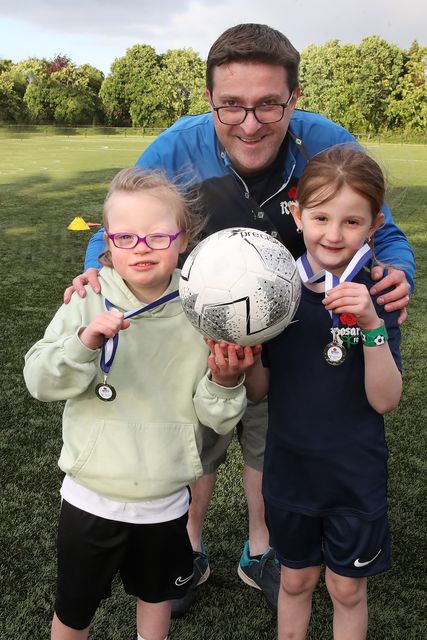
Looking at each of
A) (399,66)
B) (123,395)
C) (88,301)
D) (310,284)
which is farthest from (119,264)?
(399,66)

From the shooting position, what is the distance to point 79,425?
6.01 ft

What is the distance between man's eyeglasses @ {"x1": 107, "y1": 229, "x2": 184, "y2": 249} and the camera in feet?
5.67

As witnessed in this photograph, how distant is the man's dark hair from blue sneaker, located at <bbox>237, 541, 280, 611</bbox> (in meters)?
1.89

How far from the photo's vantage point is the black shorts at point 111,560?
1.83 meters

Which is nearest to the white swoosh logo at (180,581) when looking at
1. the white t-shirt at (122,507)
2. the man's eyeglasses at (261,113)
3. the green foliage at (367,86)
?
the white t-shirt at (122,507)

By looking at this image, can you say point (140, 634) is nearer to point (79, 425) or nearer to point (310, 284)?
point (79, 425)

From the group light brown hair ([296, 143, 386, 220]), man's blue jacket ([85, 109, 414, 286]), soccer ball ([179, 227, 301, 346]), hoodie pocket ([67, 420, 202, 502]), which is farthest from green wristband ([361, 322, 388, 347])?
hoodie pocket ([67, 420, 202, 502])

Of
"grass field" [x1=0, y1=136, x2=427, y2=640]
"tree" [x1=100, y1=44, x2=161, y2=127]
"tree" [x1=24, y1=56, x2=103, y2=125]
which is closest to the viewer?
"grass field" [x1=0, y1=136, x2=427, y2=640]

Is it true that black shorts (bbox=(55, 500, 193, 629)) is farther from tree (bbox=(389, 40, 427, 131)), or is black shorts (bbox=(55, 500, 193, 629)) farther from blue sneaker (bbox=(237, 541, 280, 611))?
tree (bbox=(389, 40, 427, 131))

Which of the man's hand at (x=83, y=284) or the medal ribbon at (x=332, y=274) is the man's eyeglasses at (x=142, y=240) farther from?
the medal ribbon at (x=332, y=274)

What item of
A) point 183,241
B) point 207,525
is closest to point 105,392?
point 183,241

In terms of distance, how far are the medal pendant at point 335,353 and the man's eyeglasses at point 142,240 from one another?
21.4 inches

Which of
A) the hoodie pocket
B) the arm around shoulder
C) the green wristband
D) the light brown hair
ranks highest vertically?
the light brown hair

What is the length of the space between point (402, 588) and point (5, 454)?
2.15 meters
